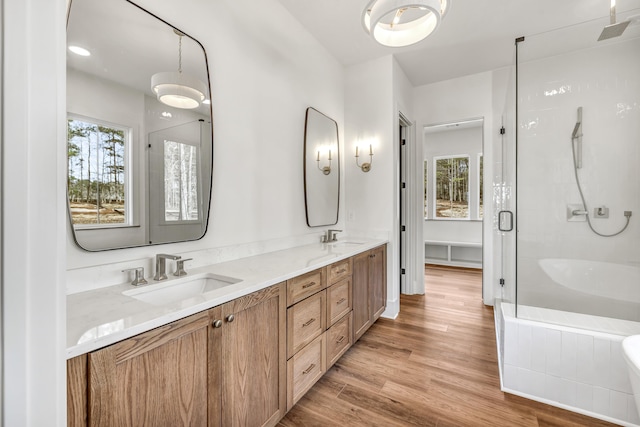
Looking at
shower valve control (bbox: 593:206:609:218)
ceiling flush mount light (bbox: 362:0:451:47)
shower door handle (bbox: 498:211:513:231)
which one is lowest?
shower door handle (bbox: 498:211:513:231)

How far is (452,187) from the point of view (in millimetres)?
5859

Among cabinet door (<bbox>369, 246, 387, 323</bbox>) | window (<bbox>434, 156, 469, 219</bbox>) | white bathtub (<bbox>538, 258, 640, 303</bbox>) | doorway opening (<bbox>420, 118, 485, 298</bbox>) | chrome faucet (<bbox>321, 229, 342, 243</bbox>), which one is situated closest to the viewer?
white bathtub (<bbox>538, 258, 640, 303</bbox>)

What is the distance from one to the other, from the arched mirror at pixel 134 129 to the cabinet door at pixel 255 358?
636 millimetres

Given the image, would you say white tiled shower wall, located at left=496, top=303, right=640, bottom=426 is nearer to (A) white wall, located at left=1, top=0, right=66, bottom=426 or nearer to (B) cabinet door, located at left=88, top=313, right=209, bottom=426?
(B) cabinet door, located at left=88, top=313, right=209, bottom=426

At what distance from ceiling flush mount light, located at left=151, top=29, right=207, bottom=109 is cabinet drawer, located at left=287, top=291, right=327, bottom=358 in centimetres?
132

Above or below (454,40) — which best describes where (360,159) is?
below

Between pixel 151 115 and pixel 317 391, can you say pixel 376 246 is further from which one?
pixel 151 115

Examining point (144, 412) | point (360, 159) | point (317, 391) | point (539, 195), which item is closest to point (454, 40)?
point (360, 159)

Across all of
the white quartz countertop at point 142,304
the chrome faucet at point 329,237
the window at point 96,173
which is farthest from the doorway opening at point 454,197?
the window at point 96,173

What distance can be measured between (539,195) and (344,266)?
6.49 feet

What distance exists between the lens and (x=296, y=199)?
2637 mm

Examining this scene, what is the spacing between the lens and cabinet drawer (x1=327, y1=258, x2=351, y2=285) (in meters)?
2.04

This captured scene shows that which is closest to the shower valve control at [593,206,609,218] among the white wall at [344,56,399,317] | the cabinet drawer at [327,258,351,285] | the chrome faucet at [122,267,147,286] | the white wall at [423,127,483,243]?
the white wall at [344,56,399,317]

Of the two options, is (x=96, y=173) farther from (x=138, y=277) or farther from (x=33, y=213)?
(x=33, y=213)
